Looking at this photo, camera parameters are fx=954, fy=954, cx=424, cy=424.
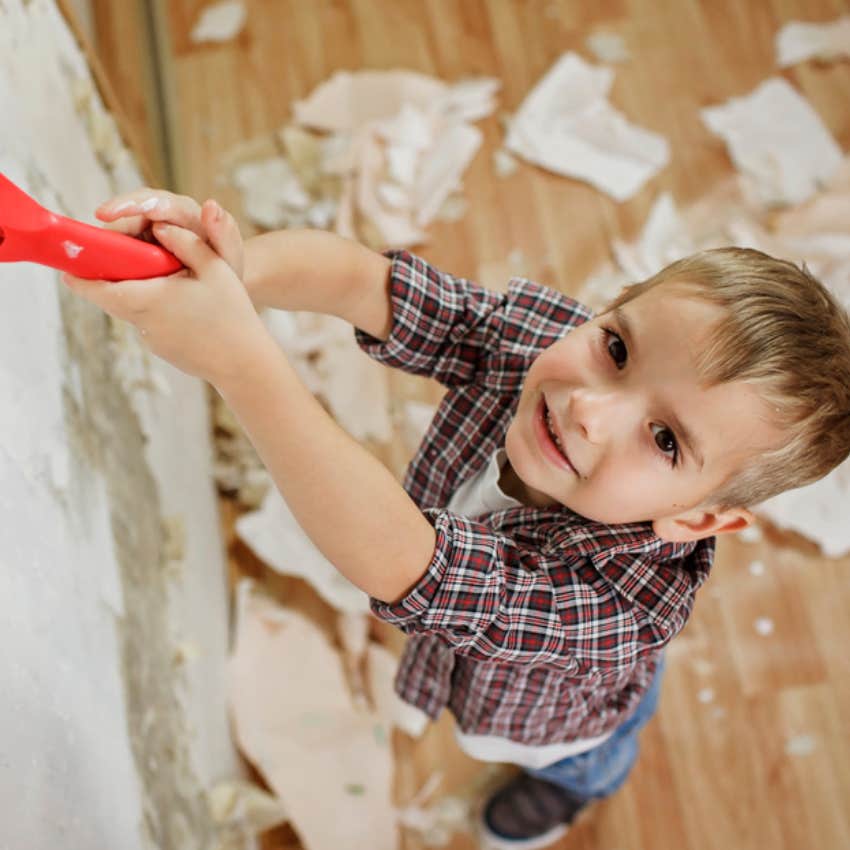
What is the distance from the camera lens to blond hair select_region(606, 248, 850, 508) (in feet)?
2.01

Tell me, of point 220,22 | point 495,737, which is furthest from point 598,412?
point 220,22

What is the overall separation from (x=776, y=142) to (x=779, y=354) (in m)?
1.08

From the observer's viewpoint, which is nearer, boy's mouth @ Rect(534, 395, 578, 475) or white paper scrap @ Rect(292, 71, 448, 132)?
boy's mouth @ Rect(534, 395, 578, 475)

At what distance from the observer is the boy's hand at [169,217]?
496 mm

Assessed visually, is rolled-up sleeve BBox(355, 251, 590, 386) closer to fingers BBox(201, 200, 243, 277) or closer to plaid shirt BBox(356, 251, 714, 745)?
plaid shirt BBox(356, 251, 714, 745)

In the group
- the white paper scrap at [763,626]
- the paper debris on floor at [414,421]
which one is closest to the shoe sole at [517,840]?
the white paper scrap at [763,626]

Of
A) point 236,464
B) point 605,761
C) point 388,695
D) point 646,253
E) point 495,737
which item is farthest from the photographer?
point 646,253

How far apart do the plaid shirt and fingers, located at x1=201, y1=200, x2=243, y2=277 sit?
209 mm

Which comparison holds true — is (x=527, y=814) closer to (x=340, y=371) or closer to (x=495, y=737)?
(x=495, y=737)

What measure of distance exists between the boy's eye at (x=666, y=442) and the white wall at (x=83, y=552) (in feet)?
1.38

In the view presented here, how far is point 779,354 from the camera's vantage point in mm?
613

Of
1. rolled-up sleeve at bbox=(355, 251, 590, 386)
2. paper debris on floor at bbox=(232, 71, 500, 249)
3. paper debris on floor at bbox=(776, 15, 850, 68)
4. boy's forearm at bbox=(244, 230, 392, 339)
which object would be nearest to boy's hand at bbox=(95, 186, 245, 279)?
boy's forearm at bbox=(244, 230, 392, 339)

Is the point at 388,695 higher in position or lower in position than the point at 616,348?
lower

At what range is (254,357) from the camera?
503mm
